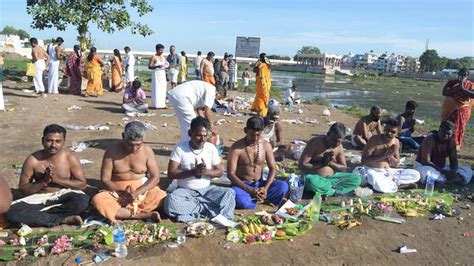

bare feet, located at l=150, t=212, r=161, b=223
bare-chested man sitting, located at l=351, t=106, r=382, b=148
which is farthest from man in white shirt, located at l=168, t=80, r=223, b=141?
bare-chested man sitting, located at l=351, t=106, r=382, b=148

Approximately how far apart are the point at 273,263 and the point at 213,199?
122cm

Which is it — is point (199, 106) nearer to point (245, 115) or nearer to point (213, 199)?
point (213, 199)

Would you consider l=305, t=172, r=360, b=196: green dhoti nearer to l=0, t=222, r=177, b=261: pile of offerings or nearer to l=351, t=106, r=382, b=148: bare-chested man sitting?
l=0, t=222, r=177, b=261: pile of offerings

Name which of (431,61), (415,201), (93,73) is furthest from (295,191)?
(431,61)

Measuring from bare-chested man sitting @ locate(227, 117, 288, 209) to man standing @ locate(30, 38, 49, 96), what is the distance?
35.5 ft

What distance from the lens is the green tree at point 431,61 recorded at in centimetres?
10200

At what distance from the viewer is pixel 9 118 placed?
10.0m

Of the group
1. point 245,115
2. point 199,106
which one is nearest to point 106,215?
point 199,106

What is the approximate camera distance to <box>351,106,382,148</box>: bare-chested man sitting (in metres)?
8.51

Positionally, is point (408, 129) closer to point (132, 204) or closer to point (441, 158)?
point (441, 158)

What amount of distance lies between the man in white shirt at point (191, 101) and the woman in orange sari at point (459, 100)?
17.0 feet

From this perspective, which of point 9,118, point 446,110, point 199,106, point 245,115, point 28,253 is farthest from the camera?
point 245,115

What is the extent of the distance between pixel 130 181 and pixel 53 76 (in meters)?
11.1

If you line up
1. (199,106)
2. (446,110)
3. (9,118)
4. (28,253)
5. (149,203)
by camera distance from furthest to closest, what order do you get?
(9,118), (446,110), (199,106), (149,203), (28,253)
